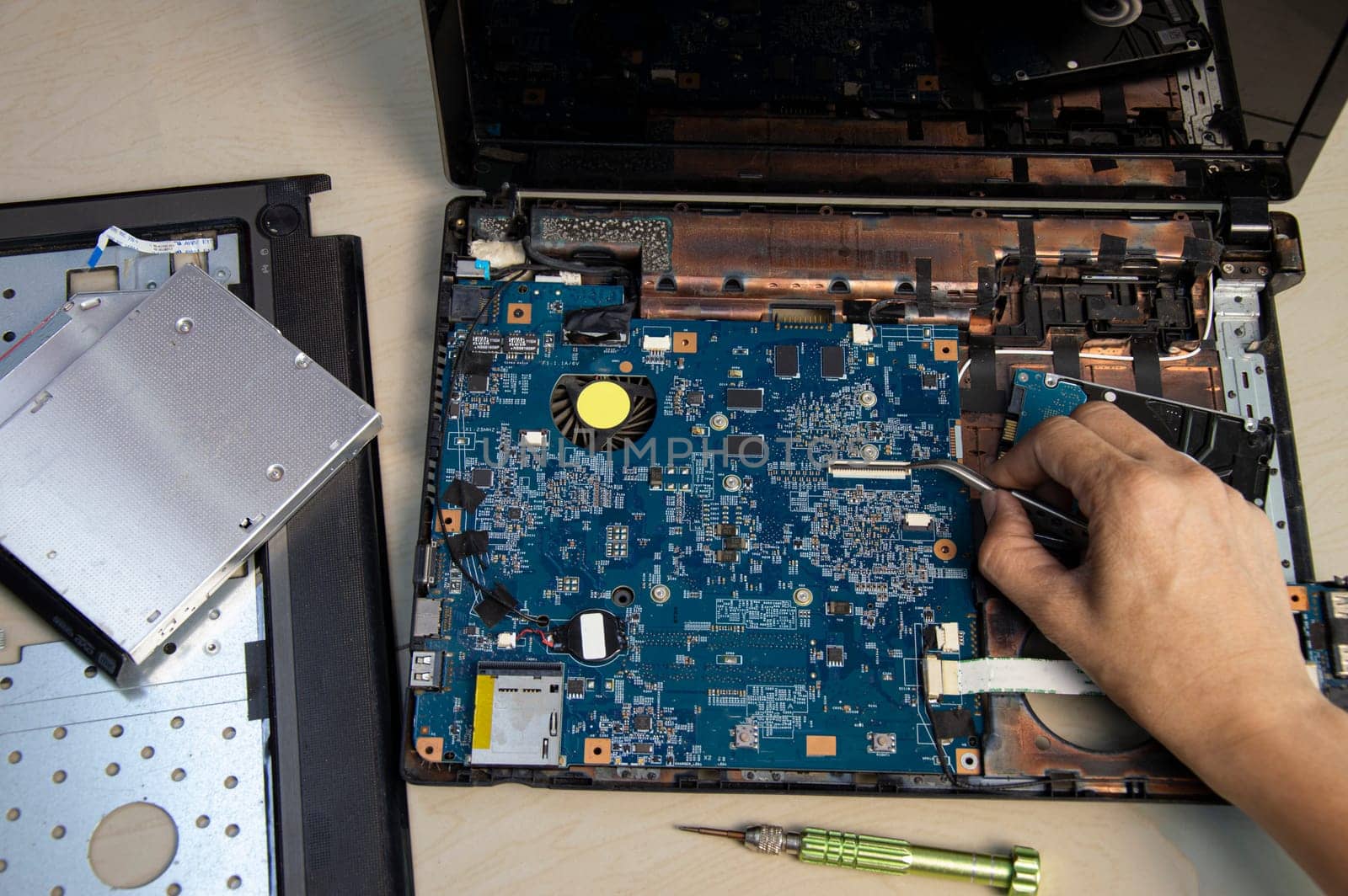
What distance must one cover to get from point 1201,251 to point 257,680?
3540 millimetres

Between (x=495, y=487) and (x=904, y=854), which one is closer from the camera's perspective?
(x=904, y=854)

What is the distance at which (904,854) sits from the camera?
10.8ft

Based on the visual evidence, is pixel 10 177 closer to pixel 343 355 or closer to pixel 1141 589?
pixel 343 355

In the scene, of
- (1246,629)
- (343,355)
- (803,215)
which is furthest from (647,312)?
(1246,629)

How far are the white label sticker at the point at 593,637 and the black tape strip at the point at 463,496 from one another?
0.53m

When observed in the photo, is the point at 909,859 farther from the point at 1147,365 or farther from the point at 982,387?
the point at 1147,365

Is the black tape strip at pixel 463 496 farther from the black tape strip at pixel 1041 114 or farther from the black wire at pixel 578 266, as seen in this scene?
the black tape strip at pixel 1041 114

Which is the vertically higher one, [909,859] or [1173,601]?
[1173,601]

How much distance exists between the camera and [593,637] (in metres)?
3.41

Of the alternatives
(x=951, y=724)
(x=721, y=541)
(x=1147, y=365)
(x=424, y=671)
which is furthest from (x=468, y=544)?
(x=1147, y=365)

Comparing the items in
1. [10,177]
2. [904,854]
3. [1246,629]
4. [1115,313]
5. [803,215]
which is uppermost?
[10,177]

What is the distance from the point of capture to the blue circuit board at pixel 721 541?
3.37 metres

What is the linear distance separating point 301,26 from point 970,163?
2877 millimetres

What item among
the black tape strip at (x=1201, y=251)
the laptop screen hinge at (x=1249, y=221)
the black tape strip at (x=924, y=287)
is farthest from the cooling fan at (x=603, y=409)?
the laptop screen hinge at (x=1249, y=221)
